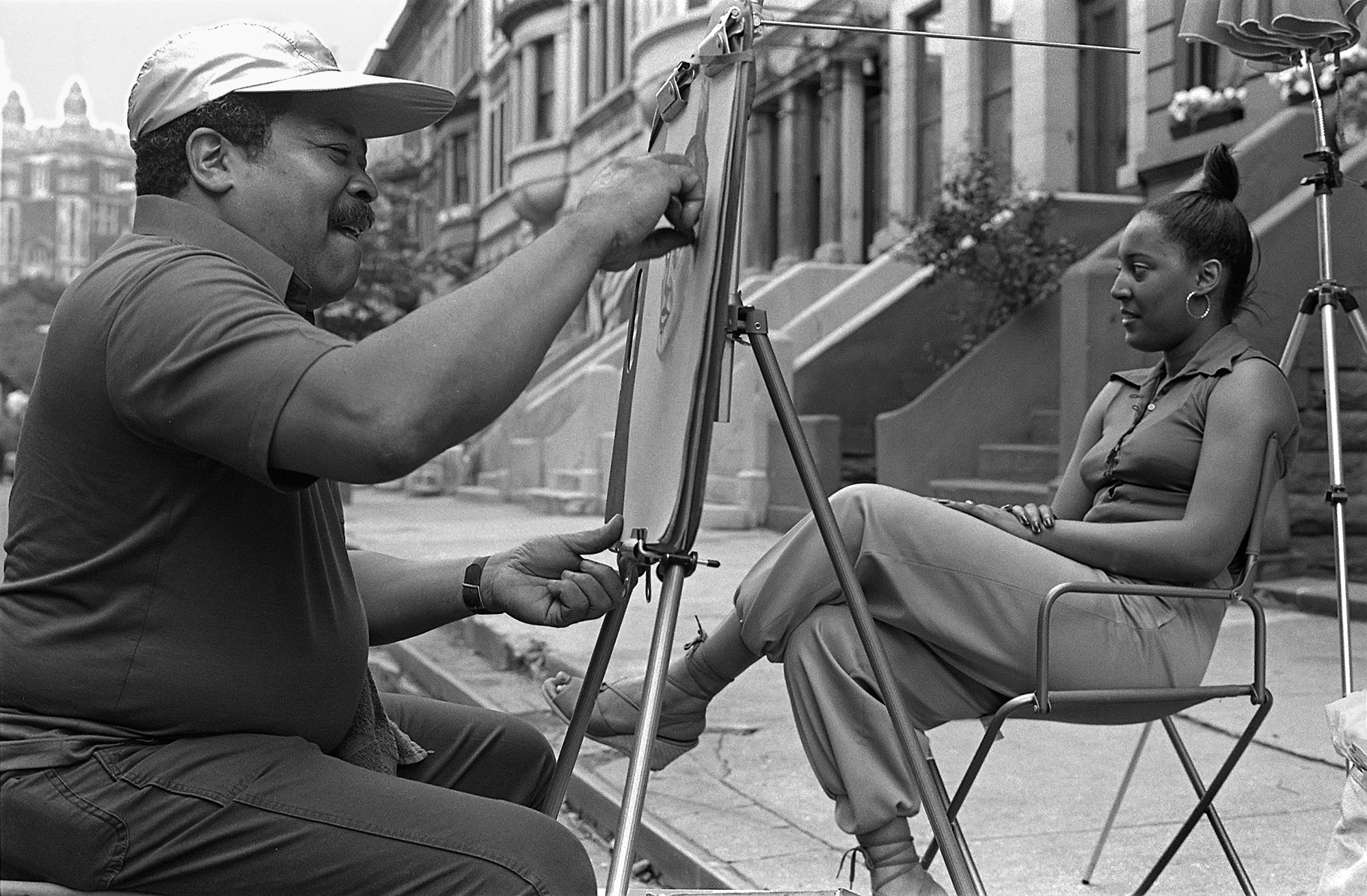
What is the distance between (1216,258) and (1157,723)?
2585mm

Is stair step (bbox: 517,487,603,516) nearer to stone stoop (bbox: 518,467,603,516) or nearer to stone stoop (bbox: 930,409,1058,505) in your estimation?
stone stoop (bbox: 518,467,603,516)

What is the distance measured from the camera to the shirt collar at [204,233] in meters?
1.94

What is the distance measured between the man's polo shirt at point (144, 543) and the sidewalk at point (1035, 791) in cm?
196

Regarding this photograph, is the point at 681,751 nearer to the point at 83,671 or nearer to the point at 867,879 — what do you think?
the point at 867,879

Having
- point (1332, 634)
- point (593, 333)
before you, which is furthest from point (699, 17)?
point (1332, 634)

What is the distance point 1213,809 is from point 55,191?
75.0 ft

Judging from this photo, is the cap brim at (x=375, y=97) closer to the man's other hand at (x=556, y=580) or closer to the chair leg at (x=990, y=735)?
the man's other hand at (x=556, y=580)

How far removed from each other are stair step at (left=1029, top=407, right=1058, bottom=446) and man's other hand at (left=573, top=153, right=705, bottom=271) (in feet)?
28.0

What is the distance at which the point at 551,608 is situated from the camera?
7.20 feet

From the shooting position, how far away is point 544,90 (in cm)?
3069

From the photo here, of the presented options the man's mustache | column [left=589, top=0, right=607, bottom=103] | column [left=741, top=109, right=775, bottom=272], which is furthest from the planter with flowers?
column [left=589, top=0, right=607, bottom=103]

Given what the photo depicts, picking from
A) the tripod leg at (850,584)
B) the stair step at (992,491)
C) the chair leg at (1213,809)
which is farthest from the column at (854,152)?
the tripod leg at (850,584)

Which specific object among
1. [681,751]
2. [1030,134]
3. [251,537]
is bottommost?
[681,751]

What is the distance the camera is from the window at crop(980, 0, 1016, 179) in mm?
13617
